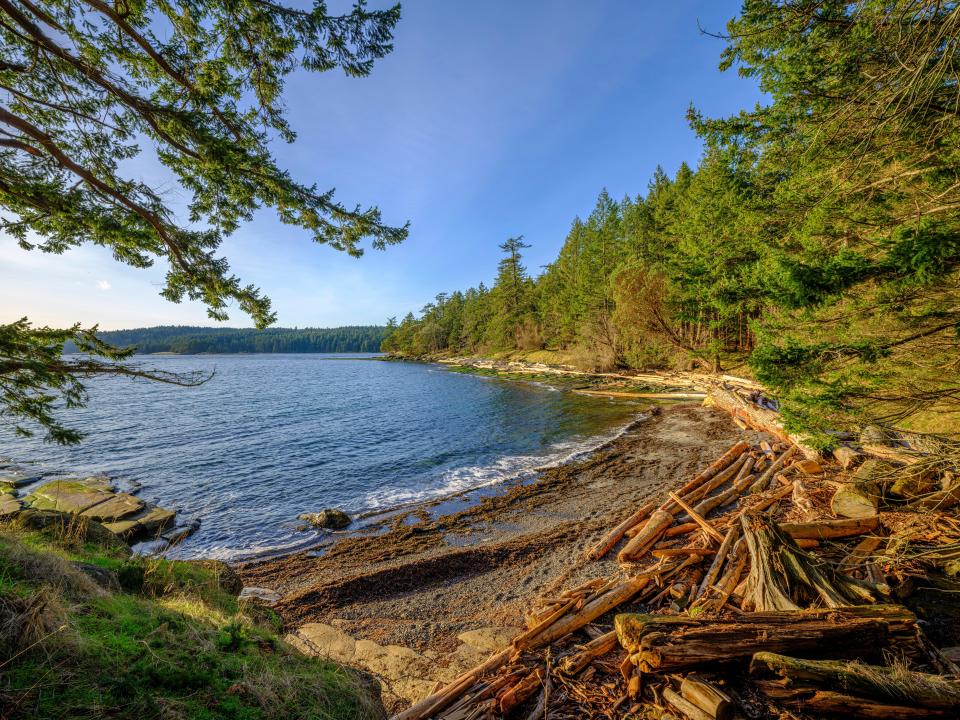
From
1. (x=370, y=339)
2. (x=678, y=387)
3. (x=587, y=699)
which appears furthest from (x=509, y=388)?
(x=370, y=339)

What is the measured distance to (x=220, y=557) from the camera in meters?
9.08

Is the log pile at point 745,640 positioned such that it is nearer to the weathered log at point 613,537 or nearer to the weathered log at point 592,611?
the weathered log at point 592,611

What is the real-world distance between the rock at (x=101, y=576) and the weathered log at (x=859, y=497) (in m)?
11.0

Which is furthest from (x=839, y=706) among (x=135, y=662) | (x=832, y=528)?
(x=135, y=662)

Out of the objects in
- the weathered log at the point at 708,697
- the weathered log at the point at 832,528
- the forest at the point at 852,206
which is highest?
the forest at the point at 852,206

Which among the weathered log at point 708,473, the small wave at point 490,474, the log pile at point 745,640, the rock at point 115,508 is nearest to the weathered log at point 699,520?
the log pile at point 745,640

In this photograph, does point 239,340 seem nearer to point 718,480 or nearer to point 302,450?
point 302,450

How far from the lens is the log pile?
106 inches

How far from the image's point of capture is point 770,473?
917cm

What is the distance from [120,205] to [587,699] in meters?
9.10

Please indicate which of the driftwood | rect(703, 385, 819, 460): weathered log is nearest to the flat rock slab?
the driftwood

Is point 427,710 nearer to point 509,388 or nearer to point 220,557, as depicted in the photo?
point 220,557

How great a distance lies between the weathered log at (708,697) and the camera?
8.48 ft

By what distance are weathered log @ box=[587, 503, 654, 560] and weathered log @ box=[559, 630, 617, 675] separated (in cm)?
329
